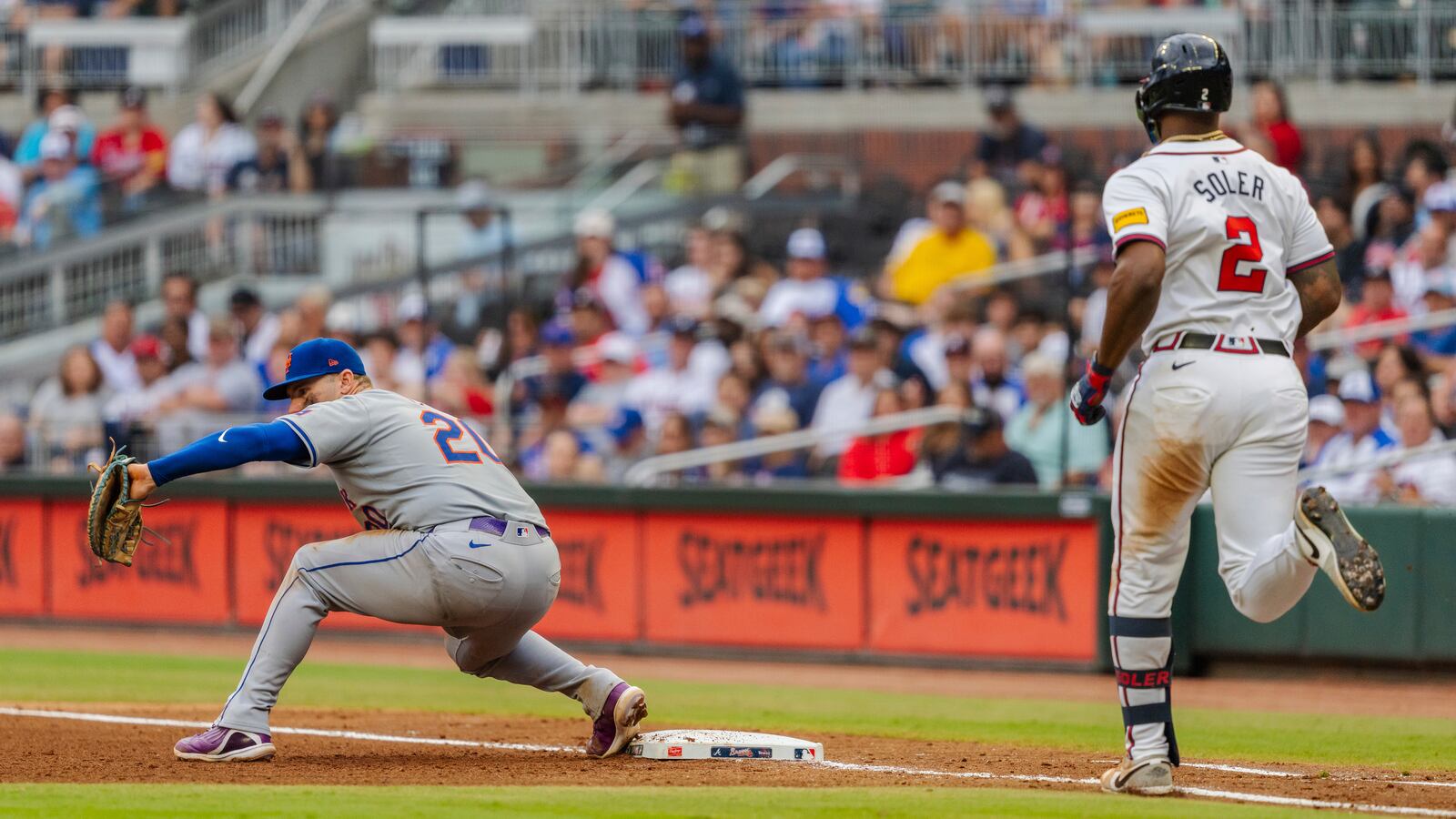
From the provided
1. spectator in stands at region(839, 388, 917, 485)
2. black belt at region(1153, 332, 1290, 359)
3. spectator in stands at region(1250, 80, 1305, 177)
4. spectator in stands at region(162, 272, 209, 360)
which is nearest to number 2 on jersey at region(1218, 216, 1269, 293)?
black belt at region(1153, 332, 1290, 359)

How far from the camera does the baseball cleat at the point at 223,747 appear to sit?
23.7 feet

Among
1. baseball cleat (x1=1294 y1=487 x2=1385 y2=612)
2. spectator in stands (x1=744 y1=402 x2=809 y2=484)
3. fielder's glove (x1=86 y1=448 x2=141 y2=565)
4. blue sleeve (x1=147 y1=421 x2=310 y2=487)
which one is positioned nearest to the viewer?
baseball cleat (x1=1294 y1=487 x2=1385 y2=612)

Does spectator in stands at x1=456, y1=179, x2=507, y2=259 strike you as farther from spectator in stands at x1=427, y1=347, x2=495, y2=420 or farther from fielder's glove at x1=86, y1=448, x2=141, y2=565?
fielder's glove at x1=86, y1=448, x2=141, y2=565

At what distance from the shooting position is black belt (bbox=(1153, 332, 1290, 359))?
617 centimetres

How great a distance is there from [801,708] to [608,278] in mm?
7306

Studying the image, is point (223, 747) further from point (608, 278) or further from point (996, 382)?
point (608, 278)

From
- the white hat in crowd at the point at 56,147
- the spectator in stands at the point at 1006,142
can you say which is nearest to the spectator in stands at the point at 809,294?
the spectator in stands at the point at 1006,142

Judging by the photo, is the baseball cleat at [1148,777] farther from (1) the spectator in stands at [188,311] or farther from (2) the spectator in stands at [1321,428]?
(1) the spectator in stands at [188,311]

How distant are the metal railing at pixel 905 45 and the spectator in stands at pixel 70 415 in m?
7.78

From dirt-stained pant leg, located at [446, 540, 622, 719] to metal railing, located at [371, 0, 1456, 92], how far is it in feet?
44.0

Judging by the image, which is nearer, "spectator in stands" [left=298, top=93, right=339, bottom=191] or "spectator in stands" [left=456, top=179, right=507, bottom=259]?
"spectator in stands" [left=456, top=179, right=507, bottom=259]

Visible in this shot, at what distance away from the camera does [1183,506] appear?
623 cm

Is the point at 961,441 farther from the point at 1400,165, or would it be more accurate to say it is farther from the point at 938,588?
the point at 1400,165

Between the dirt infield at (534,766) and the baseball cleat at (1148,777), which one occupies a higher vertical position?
the baseball cleat at (1148,777)
